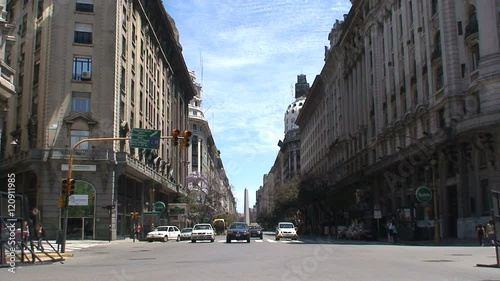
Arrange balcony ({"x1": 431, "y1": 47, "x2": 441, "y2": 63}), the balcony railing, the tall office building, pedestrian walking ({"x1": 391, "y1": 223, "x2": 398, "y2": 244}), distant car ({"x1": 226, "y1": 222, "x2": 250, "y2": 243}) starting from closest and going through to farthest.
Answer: pedestrian walking ({"x1": 391, "y1": 223, "x2": 398, "y2": 244}) < distant car ({"x1": 226, "y1": 222, "x2": 250, "y2": 243}) < balcony ({"x1": 431, "y1": 47, "x2": 441, "y2": 63}) < the balcony railing < the tall office building

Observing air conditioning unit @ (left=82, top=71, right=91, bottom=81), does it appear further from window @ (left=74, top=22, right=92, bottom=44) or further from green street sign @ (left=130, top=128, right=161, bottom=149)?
green street sign @ (left=130, top=128, right=161, bottom=149)

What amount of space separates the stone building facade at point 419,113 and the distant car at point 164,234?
2049cm

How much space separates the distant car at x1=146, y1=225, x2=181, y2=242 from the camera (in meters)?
47.9

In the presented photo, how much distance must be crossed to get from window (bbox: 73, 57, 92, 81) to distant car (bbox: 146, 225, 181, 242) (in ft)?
50.4

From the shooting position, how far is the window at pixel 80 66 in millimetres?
48094

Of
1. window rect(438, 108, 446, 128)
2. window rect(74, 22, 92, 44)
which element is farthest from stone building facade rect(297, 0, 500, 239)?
window rect(74, 22, 92, 44)

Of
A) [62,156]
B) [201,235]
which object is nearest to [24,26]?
[62,156]

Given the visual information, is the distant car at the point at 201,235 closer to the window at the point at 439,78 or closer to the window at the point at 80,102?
the window at the point at 80,102

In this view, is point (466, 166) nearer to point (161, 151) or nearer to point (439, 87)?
point (439, 87)

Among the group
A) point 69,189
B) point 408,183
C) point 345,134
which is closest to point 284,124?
point 345,134

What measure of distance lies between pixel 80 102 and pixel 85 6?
8.96 m

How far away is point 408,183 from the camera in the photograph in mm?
50938

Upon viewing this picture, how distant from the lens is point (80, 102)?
48.1 m

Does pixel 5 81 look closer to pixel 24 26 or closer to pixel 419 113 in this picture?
pixel 24 26
